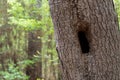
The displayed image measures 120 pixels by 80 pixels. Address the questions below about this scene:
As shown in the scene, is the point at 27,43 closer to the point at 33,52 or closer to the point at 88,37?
the point at 33,52

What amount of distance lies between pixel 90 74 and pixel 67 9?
47cm

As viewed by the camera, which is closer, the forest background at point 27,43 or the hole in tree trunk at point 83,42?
the hole in tree trunk at point 83,42

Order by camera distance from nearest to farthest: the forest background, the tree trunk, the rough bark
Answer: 1. the tree trunk
2. the forest background
3. the rough bark

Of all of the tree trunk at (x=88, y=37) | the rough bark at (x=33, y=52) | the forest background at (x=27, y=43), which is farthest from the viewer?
the rough bark at (x=33, y=52)

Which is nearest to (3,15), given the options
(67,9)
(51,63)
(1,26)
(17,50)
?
(1,26)

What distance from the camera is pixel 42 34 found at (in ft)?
19.8

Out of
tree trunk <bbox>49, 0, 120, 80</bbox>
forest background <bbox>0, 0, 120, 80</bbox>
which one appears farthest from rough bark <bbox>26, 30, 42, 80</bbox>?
tree trunk <bbox>49, 0, 120, 80</bbox>

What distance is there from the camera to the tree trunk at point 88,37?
160 centimetres

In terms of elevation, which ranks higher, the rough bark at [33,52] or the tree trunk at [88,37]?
the tree trunk at [88,37]

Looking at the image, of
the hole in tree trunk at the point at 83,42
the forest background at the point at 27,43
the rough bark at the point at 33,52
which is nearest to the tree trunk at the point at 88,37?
the hole in tree trunk at the point at 83,42

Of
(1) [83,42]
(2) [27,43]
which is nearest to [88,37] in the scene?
(1) [83,42]

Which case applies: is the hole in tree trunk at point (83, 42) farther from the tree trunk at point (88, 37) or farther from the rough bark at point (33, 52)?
the rough bark at point (33, 52)

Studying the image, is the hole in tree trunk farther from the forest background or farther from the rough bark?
the rough bark

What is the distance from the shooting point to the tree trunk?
1.60 metres
